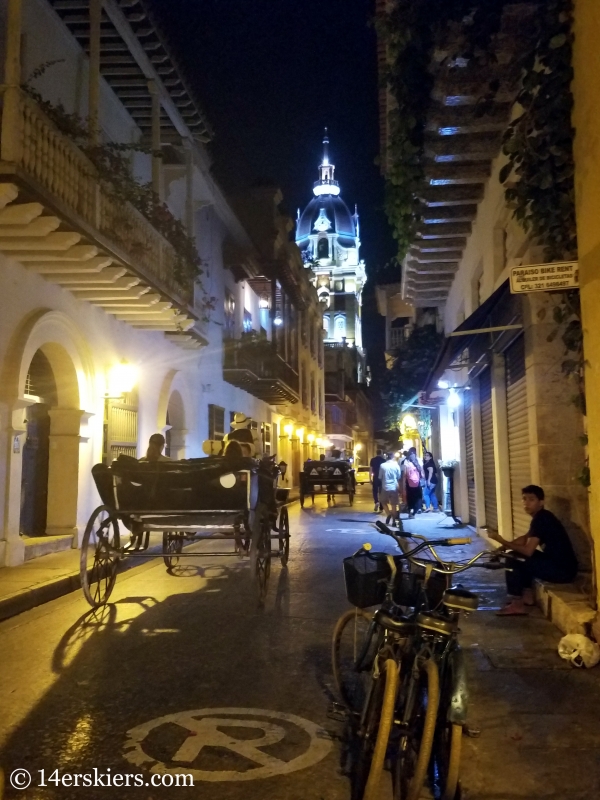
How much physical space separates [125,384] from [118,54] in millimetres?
6108

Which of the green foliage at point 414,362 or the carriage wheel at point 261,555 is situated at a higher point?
the green foliage at point 414,362

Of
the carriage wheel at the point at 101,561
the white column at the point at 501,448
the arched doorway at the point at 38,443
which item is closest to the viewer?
the carriage wheel at the point at 101,561

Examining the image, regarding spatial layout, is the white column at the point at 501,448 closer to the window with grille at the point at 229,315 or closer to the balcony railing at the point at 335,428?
the window with grille at the point at 229,315

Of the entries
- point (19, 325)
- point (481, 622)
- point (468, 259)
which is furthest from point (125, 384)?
point (481, 622)

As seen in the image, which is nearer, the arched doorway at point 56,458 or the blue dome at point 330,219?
the arched doorway at point 56,458

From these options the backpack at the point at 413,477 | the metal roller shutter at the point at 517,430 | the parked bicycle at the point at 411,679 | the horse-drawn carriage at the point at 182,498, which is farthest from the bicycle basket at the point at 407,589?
the backpack at the point at 413,477

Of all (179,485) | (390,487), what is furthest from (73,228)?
(390,487)

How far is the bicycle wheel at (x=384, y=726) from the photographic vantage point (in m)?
3.12

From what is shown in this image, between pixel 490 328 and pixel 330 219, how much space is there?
8691 centimetres

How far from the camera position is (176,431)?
1777cm

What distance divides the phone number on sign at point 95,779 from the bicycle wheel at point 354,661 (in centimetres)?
121

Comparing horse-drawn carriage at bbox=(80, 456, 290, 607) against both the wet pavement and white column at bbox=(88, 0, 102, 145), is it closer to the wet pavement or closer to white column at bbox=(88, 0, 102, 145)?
the wet pavement

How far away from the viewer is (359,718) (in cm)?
406

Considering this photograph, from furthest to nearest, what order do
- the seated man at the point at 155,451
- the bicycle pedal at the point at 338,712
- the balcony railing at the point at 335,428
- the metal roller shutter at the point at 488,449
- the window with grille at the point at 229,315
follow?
the balcony railing at the point at 335,428 < the window with grille at the point at 229,315 < the metal roller shutter at the point at 488,449 < the seated man at the point at 155,451 < the bicycle pedal at the point at 338,712
